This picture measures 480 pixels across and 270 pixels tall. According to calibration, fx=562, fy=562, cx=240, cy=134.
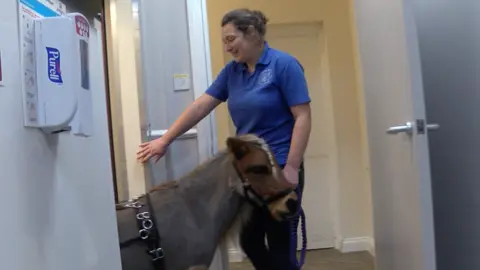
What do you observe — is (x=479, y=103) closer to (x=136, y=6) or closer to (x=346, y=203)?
(x=136, y=6)

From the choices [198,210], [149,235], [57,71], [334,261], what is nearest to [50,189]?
[57,71]

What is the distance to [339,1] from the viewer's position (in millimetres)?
4297

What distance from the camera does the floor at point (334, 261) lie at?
148 inches

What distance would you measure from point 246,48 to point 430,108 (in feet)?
2.57

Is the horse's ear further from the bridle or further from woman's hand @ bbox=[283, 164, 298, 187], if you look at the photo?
woman's hand @ bbox=[283, 164, 298, 187]

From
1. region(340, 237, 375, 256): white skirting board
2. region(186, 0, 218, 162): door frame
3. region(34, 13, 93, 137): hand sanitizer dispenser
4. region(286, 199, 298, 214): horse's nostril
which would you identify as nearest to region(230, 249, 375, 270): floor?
region(340, 237, 375, 256): white skirting board

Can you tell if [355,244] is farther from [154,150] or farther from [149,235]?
[149,235]

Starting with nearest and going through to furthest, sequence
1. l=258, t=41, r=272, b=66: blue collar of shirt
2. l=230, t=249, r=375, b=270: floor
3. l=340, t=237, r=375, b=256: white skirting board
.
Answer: l=258, t=41, r=272, b=66: blue collar of shirt
l=230, t=249, r=375, b=270: floor
l=340, t=237, r=375, b=256: white skirting board

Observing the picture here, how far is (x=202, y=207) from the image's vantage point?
1941 millimetres

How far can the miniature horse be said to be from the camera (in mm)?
1729

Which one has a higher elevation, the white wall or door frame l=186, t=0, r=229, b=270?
door frame l=186, t=0, r=229, b=270

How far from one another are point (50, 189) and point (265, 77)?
4.14ft

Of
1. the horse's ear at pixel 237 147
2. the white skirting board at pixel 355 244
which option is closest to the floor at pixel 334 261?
the white skirting board at pixel 355 244

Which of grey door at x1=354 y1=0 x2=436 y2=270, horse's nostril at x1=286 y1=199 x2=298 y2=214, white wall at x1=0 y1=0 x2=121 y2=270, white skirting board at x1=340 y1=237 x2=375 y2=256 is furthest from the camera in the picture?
white skirting board at x1=340 y1=237 x2=375 y2=256
